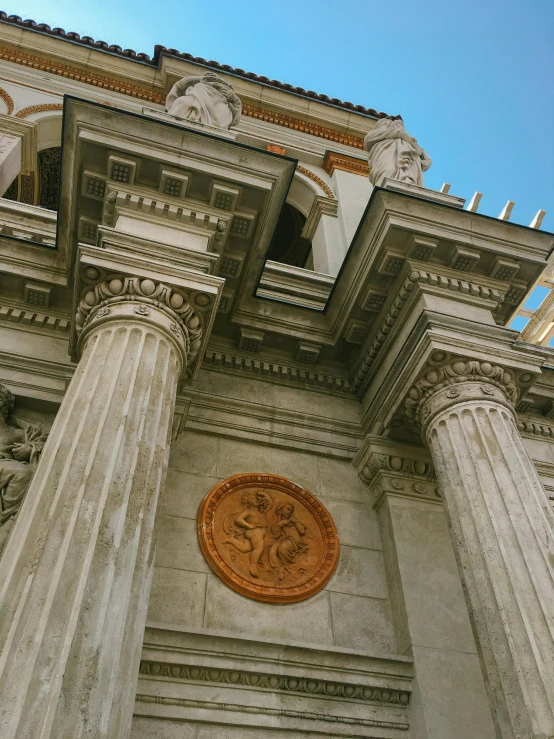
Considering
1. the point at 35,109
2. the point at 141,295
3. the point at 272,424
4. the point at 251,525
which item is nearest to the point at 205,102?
the point at 141,295

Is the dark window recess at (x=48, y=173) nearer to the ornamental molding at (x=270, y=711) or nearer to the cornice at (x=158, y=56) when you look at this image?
the cornice at (x=158, y=56)

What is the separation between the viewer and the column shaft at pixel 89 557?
366 cm

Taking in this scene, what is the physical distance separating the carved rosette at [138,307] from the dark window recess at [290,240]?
916 centimetres

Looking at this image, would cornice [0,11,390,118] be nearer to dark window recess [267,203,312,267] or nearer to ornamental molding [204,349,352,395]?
dark window recess [267,203,312,267]

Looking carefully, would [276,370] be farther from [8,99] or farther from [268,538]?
[8,99]

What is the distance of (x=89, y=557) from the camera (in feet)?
14.0

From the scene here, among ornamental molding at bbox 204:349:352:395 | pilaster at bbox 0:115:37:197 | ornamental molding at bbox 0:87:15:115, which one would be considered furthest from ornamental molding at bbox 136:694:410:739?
ornamental molding at bbox 0:87:15:115

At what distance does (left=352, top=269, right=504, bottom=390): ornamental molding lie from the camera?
7711 millimetres

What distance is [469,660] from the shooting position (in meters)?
6.45

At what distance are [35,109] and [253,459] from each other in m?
9.64

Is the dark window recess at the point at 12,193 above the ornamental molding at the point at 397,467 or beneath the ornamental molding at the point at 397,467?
above

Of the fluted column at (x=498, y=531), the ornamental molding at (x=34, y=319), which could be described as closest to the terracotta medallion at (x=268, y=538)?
the fluted column at (x=498, y=531)

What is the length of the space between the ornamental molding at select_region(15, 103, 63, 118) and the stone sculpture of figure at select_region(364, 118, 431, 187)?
22.7 ft

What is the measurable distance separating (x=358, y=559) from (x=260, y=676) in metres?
1.82
